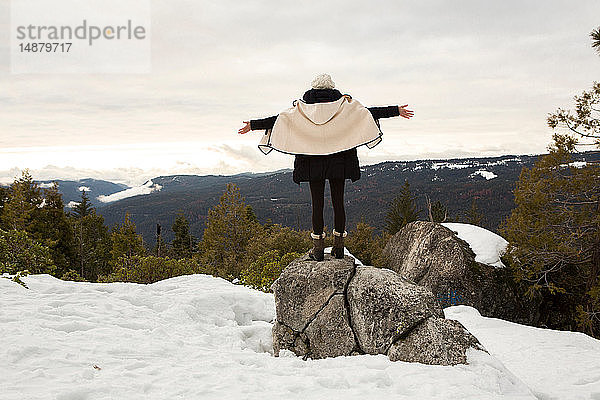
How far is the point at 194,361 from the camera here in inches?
197

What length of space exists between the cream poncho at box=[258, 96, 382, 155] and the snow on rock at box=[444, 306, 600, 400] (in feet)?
14.0

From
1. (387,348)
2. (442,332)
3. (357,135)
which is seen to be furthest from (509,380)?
(357,135)

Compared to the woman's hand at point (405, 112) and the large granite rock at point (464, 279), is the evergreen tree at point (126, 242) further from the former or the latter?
the woman's hand at point (405, 112)

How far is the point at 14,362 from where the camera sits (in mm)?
4309

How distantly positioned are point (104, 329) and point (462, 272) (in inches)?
451

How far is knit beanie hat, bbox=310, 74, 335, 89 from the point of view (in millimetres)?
6332

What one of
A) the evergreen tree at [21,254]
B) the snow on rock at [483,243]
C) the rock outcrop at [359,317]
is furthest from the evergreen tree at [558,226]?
the evergreen tree at [21,254]

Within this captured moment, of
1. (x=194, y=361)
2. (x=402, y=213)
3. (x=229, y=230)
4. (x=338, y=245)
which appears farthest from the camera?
(x=402, y=213)

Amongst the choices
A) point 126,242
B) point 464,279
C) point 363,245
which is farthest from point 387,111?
point 126,242

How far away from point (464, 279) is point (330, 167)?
9.45m

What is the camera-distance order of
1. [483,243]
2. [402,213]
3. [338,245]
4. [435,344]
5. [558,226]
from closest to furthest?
[435,344]
[338,245]
[558,226]
[483,243]
[402,213]

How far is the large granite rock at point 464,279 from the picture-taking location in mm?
13367

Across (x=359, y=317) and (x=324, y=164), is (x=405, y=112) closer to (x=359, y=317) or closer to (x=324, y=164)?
(x=324, y=164)

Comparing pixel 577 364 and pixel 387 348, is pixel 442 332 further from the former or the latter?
pixel 577 364
